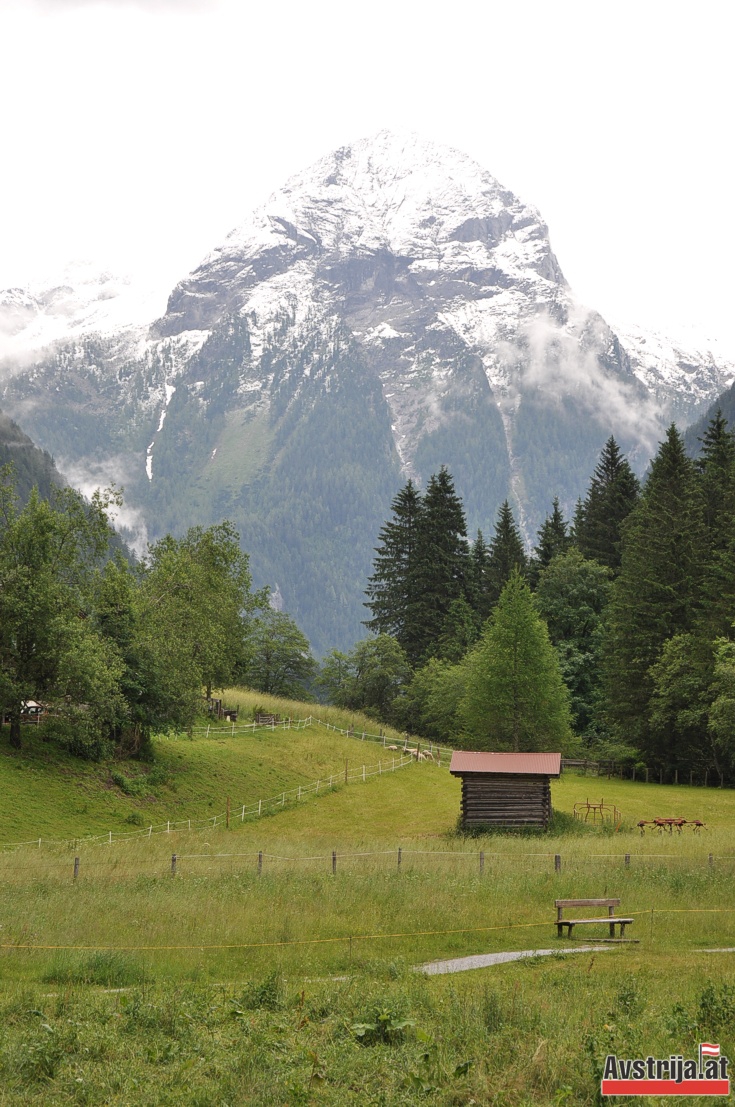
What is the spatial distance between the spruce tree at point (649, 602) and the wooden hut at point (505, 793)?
77.7 feet

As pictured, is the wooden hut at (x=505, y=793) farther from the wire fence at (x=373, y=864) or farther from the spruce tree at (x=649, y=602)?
the spruce tree at (x=649, y=602)

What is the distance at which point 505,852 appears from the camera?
1411 inches

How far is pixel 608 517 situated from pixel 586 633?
65.1ft

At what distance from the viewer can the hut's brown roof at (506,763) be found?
47344 mm

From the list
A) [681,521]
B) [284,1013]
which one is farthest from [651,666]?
[284,1013]

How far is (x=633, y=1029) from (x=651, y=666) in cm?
5612

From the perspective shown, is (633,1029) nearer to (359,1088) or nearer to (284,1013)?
(359,1088)

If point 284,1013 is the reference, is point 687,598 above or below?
above

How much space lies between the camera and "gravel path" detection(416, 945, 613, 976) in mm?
20391

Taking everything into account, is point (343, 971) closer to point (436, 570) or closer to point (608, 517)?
point (436, 570)

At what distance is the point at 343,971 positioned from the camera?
66.2ft

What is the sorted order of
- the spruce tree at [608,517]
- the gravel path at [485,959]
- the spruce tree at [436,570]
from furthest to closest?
the spruce tree at [436,570] → the spruce tree at [608,517] → the gravel path at [485,959]

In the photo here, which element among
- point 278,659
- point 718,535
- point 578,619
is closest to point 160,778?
point 578,619

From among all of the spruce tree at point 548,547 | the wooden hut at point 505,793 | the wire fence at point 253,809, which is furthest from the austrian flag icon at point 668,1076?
the spruce tree at point 548,547
